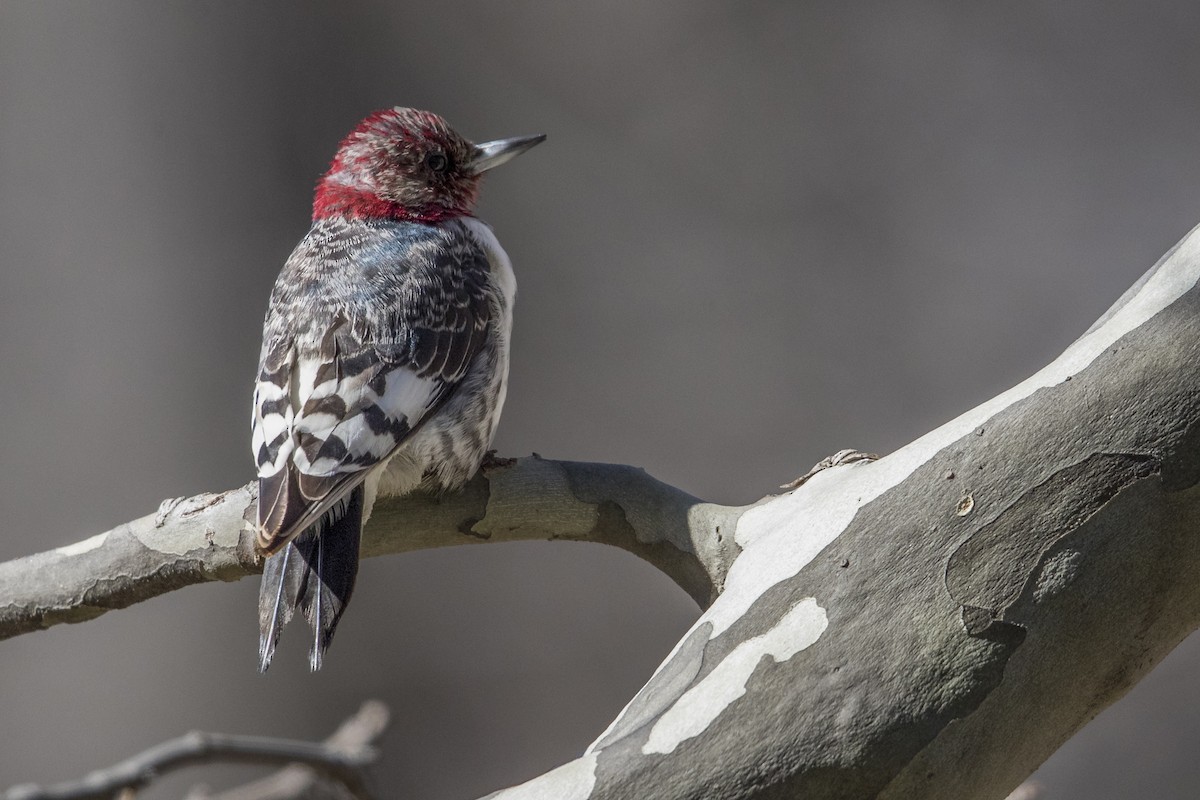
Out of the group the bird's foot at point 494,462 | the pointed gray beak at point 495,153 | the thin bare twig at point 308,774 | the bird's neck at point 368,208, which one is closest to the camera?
the bird's foot at point 494,462

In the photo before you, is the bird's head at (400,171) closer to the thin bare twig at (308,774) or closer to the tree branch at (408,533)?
the tree branch at (408,533)

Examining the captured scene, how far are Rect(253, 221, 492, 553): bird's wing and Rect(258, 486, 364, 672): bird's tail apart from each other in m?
0.08

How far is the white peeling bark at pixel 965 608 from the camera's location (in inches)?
52.5

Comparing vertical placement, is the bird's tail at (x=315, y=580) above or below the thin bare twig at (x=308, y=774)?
above

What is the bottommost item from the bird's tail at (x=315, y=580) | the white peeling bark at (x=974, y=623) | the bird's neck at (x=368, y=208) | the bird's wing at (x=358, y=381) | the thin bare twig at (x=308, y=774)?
the white peeling bark at (x=974, y=623)

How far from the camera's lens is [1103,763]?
462cm

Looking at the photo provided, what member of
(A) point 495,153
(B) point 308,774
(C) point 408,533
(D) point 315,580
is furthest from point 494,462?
(A) point 495,153

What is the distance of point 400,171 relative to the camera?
2691 millimetres

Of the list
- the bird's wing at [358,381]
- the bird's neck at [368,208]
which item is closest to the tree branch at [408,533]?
the bird's wing at [358,381]

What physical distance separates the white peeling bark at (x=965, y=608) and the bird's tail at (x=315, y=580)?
502 millimetres

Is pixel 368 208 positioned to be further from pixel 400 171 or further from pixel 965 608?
pixel 965 608

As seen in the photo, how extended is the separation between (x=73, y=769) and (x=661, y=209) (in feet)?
10.5

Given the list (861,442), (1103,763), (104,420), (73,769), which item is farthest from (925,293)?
(73,769)

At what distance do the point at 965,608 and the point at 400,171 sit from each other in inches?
68.9
